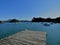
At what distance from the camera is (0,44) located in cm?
1534

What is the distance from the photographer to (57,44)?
17.8 m

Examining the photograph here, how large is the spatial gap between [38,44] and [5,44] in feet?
16.6

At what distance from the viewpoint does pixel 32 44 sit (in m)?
15.6

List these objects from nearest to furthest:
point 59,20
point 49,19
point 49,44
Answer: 1. point 49,44
2. point 59,20
3. point 49,19

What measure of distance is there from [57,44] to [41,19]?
164 meters

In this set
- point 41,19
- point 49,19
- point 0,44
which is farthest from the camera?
point 41,19

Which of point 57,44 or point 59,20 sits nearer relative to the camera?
point 57,44

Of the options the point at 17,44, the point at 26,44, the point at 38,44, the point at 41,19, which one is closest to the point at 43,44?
the point at 38,44

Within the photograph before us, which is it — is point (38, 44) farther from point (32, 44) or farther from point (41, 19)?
point (41, 19)

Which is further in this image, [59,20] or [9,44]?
[59,20]

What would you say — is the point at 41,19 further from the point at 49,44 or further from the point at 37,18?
the point at 49,44

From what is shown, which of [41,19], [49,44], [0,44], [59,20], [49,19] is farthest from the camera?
[41,19]

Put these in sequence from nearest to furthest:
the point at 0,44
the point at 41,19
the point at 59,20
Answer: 1. the point at 0,44
2. the point at 59,20
3. the point at 41,19

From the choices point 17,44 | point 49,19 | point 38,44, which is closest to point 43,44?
point 38,44
